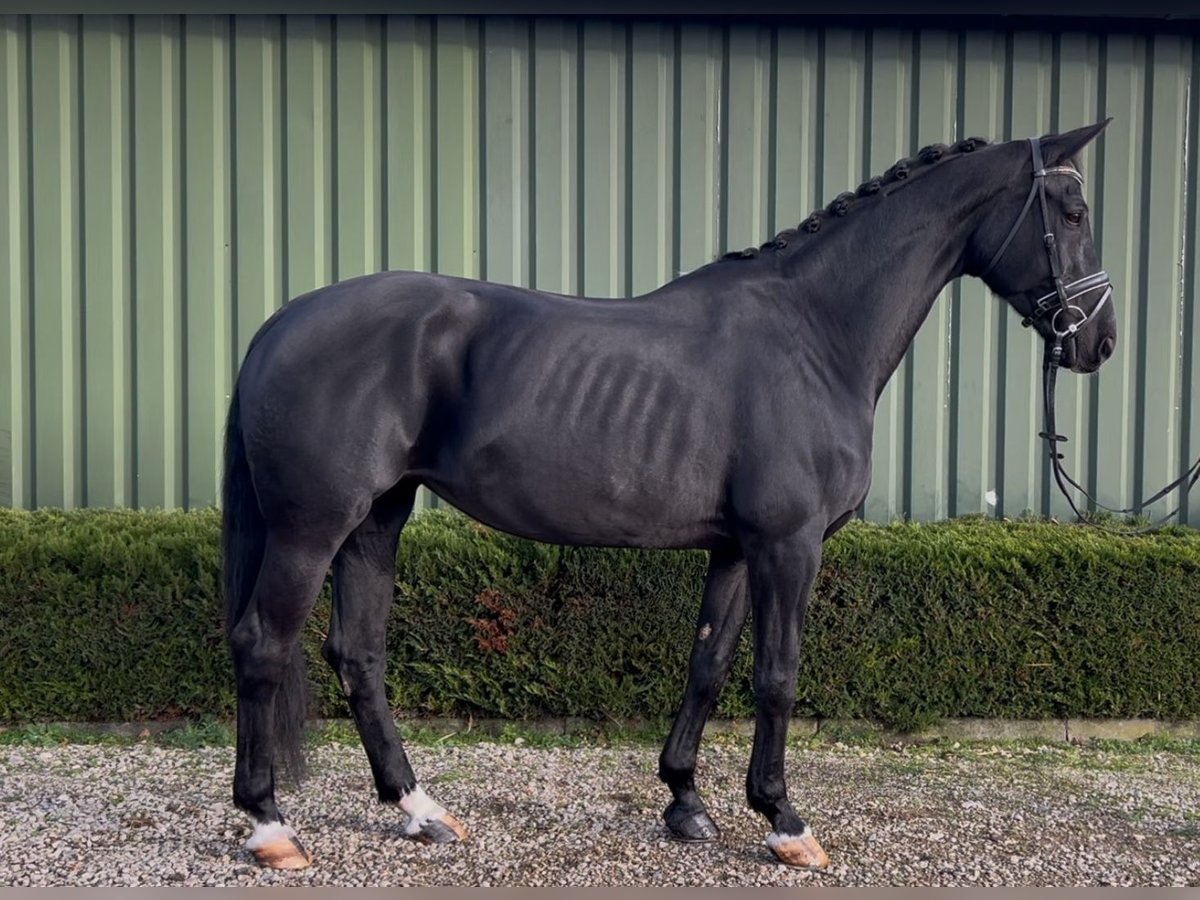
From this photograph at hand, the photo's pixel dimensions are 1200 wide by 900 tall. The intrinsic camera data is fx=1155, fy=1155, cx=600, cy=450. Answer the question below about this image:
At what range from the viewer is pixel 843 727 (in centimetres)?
545

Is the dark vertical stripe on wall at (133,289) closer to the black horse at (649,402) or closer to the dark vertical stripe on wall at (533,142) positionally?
the dark vertical stripe on wall at (533,142)

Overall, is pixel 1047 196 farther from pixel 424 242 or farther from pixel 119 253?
pixel 119 253

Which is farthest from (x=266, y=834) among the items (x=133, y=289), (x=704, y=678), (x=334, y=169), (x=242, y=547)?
(x=334, y=169)

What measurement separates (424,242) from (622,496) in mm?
3425

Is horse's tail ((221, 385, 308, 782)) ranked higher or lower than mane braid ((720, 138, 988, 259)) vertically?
lower

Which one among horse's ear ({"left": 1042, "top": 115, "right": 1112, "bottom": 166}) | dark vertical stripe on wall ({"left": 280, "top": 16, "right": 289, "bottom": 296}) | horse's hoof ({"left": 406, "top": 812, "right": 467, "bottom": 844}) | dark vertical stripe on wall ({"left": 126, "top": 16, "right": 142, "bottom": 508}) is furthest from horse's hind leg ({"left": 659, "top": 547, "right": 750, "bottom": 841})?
dark vertical stripe on wall ({"left": 126, "top": 16, "right": 142, "bottom": 508})

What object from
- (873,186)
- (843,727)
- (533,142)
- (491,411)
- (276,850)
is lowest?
(843,727)

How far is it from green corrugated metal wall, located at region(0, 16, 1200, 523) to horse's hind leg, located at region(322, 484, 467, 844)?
289 cm

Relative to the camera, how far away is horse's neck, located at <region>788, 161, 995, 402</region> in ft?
12.6

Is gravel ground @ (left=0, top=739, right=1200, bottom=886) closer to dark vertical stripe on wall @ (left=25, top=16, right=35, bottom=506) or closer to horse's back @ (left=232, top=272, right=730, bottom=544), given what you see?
horse's back @ (left=232, top=272, right=730, bottom=544)

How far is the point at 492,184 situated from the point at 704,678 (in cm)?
359

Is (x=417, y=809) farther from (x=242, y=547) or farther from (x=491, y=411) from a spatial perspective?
(x=491, y=411)

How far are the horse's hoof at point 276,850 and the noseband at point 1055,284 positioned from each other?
290cm

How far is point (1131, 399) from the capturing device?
6684 mm
